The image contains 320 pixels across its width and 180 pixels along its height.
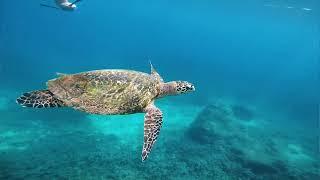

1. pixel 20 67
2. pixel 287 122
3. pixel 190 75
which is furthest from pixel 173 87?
pixel 190 75

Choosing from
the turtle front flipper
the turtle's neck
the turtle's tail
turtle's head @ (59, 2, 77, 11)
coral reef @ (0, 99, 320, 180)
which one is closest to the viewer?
the turtle front flipper

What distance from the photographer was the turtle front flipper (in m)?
5.19

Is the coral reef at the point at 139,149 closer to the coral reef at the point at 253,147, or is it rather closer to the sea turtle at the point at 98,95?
the coral reef at the point at 253,147

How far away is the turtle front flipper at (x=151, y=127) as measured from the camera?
17.0ft

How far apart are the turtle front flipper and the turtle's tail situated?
1468 mm

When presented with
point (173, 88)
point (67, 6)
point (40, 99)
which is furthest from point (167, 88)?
point (67, 6)

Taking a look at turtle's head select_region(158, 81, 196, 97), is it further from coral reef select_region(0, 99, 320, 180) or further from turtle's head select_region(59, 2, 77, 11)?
turtle's head select_region(59, 2, 77, 11)

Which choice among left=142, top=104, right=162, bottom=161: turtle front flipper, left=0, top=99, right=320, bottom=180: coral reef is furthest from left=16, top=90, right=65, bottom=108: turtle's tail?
left=0, top=99, right=320, bottom=180: coral reef

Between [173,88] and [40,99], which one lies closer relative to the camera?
[40,99]

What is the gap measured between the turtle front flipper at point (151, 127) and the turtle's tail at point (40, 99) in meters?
1.47

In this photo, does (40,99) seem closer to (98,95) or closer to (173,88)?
(98,95)

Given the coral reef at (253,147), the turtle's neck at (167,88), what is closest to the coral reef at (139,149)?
the coral reef at (253,147)

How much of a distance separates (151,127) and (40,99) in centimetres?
189

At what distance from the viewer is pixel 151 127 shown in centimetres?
560
